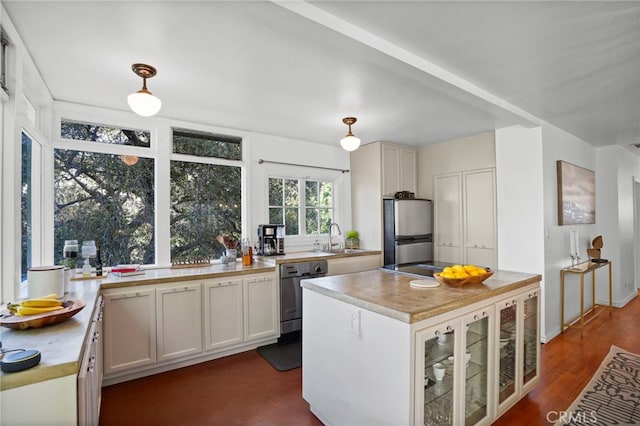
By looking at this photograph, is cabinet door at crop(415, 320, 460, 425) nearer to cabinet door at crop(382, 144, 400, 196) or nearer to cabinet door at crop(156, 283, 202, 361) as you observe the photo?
cabinet door at crop(156, 283, 202, 361)

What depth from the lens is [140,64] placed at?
2268 millimetres

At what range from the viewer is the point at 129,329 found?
2.73 meters

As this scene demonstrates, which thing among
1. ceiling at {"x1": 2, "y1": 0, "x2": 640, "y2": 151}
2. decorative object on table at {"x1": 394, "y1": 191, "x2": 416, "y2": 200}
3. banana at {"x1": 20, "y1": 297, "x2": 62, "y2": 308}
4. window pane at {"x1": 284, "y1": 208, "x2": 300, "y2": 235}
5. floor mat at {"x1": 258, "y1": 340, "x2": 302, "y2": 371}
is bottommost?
floor mat at {"x1": 258, "y1": 340, "x2": 302, "y2": 371}

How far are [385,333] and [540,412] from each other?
156 centimetres

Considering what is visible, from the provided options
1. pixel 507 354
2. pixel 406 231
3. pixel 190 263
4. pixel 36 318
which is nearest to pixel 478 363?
pixel 507 354

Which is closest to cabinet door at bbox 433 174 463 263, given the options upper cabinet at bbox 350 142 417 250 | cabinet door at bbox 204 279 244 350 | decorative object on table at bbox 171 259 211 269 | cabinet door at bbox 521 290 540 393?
upper cabinet at bbox 350 142 417 250

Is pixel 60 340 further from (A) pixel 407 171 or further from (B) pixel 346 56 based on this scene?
(A) pixel 407 171

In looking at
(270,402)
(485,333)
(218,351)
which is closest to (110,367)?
(218,351)

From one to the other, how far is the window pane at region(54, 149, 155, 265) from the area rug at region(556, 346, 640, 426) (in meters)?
3.99

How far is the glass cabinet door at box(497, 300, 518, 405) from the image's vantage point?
86.9 inches

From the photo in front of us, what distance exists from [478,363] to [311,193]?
3226mm

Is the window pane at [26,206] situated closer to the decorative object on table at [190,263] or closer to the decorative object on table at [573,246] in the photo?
the decorative object on table at [190,263]

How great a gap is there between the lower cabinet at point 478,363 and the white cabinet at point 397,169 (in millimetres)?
2542

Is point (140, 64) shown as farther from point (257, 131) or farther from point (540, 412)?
point (540, 412)
